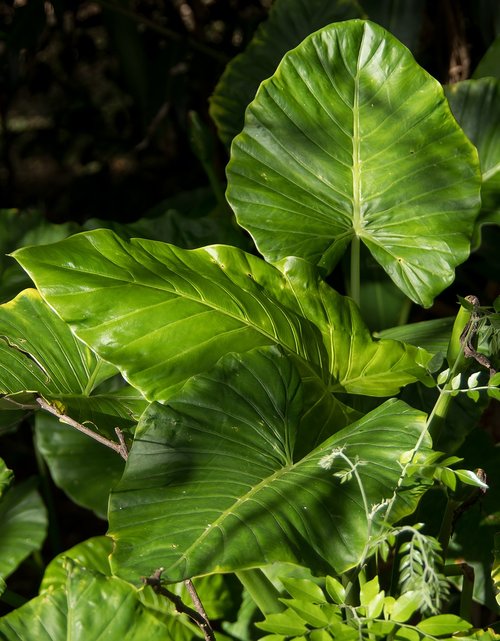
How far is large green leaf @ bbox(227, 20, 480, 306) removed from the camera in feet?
3.08

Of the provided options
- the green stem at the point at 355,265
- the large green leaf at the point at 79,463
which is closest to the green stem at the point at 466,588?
the green stem at the point at 355,265

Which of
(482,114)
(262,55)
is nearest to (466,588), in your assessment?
(482,114)

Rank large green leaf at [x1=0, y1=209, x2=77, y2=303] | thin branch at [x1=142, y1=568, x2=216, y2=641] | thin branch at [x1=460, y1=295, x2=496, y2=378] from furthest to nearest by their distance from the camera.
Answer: large green leaf at [x1=0, y1=209, x2=77, y2=303] → thin branch at [x1=460, y1=295, x2=496, y2=378] → thin branch at [x1=142, y1=568, x2=216, y2=641]

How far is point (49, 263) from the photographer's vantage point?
A: 751 mm

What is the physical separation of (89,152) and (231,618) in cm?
163

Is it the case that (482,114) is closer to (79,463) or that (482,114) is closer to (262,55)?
(262,55)

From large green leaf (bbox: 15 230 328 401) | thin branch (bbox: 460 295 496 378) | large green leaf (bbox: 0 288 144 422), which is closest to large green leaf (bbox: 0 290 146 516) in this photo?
large green leaf (bbox: 0 288 144 422)

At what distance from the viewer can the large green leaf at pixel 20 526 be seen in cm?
116

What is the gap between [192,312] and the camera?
0.81 metres

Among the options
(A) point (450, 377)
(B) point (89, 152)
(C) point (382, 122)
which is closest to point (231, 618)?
(A) point (450, 377)

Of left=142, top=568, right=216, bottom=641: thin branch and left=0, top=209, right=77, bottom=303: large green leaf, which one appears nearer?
left=142, top=568, right=216, bottom=641: thin branch

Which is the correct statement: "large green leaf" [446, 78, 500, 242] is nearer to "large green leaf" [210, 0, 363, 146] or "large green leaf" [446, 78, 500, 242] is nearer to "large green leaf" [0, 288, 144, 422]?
"large green leaf" [210, 0, 363, 146]

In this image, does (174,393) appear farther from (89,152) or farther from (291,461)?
(89,152)

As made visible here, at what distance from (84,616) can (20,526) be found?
53 cm
